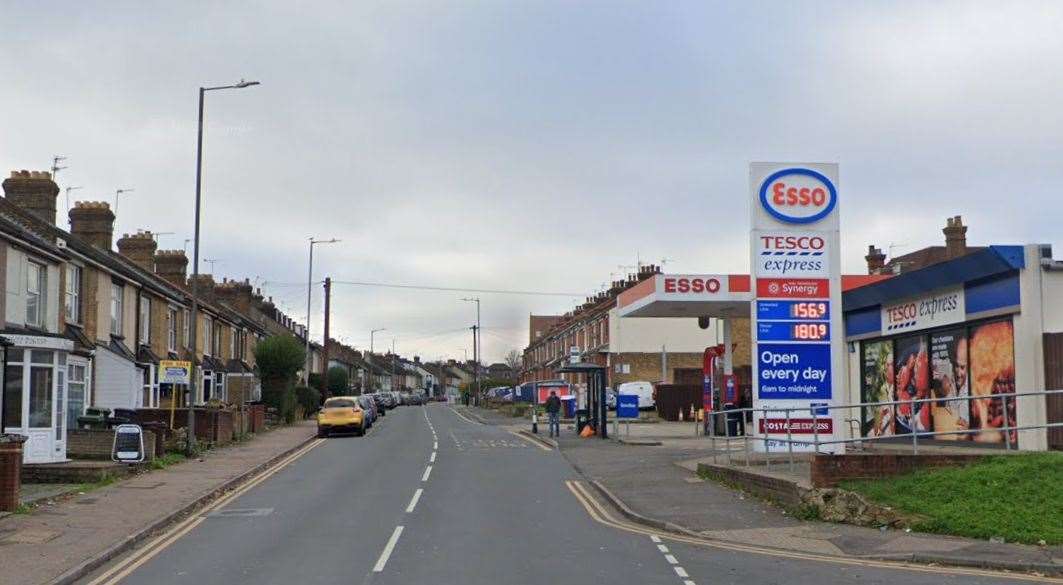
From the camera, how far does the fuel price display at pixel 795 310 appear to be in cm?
2414

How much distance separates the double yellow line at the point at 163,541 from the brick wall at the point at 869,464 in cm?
977

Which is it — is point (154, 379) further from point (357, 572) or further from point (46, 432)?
point (357, 572)

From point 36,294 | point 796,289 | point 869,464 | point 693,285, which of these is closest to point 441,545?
point 869,464

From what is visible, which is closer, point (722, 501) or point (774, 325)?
point (722, 501)

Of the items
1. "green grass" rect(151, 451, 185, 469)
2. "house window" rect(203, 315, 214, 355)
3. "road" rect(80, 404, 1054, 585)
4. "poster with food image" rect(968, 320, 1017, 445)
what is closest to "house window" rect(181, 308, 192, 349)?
"house window" rect(203, 315, 214, 355)

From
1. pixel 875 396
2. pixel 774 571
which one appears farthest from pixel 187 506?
pixel 875 396

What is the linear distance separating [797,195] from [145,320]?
Result: 79.0 ft

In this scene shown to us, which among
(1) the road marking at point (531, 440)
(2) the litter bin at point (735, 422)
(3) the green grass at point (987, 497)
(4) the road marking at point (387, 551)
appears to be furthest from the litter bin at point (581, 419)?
(4) the road marking at point (387, 551)

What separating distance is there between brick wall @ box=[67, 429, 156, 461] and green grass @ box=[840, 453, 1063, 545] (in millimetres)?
17968

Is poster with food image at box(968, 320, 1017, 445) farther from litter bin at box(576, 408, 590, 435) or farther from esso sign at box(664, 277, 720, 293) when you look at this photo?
litter bin at box(576, 408, 590, 435)

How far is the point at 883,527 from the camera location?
49.9 feet

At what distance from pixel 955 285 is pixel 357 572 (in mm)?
16507

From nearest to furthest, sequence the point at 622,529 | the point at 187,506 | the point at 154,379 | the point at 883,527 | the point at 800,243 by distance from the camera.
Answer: the point at 883,527 < the point at 622,529 < the point at 187,506 < the point at 800,243 < the point at 154,379

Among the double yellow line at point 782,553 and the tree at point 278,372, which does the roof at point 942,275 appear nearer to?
the double yellow line at point 782,553
